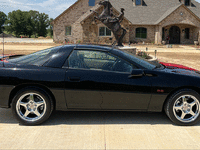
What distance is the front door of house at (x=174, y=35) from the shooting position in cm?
3534

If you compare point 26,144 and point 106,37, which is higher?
point 106,37

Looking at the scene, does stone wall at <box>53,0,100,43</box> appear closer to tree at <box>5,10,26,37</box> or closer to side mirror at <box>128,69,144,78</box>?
side mirror at <box>128,69,144,78</box>

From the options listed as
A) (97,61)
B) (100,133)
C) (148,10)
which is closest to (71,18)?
(148,10)

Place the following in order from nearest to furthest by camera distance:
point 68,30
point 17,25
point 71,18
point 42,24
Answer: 1. point 71,18
2. point 68,30
3. point 17,25
4. point 42,24

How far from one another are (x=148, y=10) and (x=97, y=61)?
A: 3427cm

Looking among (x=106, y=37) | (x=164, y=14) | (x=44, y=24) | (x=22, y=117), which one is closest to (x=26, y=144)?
(x=22, y=117)

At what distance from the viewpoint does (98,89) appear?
4.04m

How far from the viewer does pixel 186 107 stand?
4.11 m

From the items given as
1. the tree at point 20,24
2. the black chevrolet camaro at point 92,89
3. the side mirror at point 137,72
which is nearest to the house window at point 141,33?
the black chevrolet camaro at point 92,89

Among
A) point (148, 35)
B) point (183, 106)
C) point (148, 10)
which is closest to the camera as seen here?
point (183, 106)

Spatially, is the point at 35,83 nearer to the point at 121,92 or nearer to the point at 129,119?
the point at 121,92

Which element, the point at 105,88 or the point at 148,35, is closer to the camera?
the point at 105,88

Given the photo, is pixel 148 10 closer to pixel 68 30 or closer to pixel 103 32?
pixel 103 32

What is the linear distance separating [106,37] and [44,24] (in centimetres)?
7049
